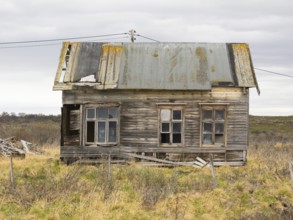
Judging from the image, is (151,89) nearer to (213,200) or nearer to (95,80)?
(95,80)

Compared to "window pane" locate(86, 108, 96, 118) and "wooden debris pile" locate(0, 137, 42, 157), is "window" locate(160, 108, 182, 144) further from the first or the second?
"wooden debris pile" locate(0, 137, 42, 157)

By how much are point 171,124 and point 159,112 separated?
713 millimetres

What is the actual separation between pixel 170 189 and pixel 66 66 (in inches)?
→ 397

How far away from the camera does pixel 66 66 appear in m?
21.1

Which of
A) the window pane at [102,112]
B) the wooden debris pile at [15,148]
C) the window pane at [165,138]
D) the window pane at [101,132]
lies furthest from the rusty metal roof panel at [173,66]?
the wooden debris pile at [15,148]

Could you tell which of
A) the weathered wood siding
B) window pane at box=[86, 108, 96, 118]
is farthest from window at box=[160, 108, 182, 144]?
window pane at box=[86, 108, 96, 118]

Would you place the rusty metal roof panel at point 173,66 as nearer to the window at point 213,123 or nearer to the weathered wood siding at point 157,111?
the weathered wood siding at point 157,111

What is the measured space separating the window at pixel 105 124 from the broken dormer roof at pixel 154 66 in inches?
41.8

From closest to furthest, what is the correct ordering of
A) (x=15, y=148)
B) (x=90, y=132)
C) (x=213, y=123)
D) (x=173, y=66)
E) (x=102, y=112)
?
(x=213, y=123), (x=102, y=112), (x=90, y=132), (x=173, y=66), (x=15, y=148)

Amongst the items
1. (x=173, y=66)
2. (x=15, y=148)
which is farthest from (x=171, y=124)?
(x=15, y=148)

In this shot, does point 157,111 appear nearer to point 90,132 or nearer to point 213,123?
point 213,123

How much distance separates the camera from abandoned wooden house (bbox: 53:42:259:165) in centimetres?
1995

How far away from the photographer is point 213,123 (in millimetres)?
19922

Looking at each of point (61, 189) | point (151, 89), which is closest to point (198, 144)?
point (151, 89)
